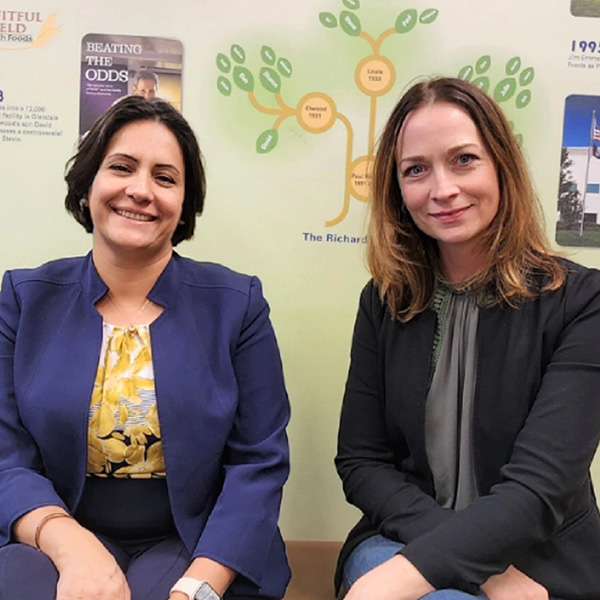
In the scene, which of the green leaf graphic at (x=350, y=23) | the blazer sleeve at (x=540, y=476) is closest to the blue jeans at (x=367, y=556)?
the blazer sleeve at (x=540, y=476)

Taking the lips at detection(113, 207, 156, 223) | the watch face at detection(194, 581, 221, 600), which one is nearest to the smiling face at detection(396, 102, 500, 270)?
the lips at detection(113, 207, 156, 223)

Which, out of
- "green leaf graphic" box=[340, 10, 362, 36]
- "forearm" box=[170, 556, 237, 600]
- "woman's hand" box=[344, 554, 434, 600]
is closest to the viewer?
"woman's hand" box=[344, 554, 434, 600]

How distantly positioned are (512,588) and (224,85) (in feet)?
4.00

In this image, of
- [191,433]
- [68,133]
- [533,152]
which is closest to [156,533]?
[191,433]

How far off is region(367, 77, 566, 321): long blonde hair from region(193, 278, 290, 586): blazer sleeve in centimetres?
26

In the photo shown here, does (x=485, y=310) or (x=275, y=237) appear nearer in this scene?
(x=485, y=310)

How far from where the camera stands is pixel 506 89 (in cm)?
168

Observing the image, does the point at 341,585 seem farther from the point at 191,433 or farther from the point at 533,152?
the point at 533,152

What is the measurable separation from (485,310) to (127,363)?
641mm

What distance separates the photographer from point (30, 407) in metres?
1.21

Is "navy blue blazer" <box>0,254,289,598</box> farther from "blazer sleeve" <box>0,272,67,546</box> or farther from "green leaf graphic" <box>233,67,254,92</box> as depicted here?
"green leaf graphic" <box>233,67,254,92</box>

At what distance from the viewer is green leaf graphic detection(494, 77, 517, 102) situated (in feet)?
5.49

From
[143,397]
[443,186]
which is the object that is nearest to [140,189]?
[143,397]

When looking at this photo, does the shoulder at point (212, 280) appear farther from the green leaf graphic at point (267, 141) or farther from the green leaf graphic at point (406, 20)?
the green leaf graphic at point (406, 20)
